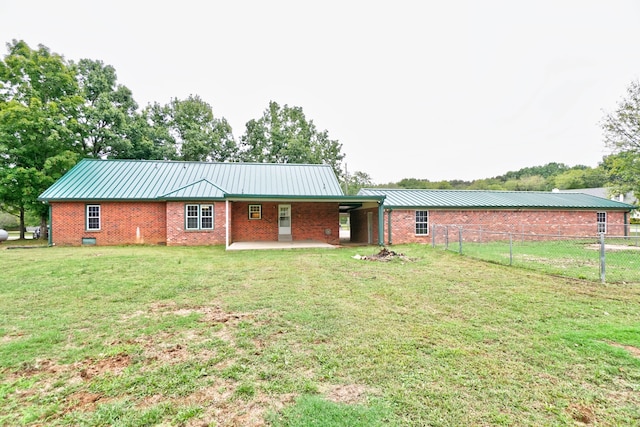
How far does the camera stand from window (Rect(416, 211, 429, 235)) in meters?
17.0

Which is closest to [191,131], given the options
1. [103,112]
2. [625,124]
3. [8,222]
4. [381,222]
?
[103,112]

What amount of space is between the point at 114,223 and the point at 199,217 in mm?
4813

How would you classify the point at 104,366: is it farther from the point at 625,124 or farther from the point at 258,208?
the point at 625,124

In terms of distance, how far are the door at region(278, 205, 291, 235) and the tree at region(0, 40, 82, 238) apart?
47.4ft

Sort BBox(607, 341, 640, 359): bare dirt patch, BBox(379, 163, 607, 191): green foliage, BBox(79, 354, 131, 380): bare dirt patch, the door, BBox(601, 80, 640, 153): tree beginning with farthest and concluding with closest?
1. BBox(379, 163, 607, 191): green foliage
2. BBox(601, 80, 640, 153): tree
3. the door
4. BBox(607, 341, 640, 359): bare dirt patch
5. BBox(79, 354, 131, 380): bare dirt patch

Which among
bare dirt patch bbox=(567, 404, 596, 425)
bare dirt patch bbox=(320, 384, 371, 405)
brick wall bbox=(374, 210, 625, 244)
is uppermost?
brick wall bbox=(374, 210, 625, 244)

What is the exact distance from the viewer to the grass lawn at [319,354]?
2.37 metres

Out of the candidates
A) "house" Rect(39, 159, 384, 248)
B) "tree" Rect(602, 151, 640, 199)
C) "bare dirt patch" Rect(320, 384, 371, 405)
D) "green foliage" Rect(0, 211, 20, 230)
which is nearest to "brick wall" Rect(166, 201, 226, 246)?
"house" Rect(39, 159, 384, 248)

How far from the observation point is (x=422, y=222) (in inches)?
673

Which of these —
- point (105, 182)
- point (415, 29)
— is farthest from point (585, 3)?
point (105, 182)

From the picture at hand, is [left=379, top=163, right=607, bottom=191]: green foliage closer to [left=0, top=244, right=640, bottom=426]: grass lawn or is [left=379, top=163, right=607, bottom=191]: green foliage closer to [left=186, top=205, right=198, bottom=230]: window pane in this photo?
[left=0, top=244, right=640, bottom=426]: grass lawn

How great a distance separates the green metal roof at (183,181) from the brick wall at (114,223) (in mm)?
537

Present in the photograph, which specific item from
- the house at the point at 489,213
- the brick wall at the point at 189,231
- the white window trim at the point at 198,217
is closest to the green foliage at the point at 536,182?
the house at the point at 489,213

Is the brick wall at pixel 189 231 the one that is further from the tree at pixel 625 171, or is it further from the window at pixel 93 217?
the tree at pixel 625 171
